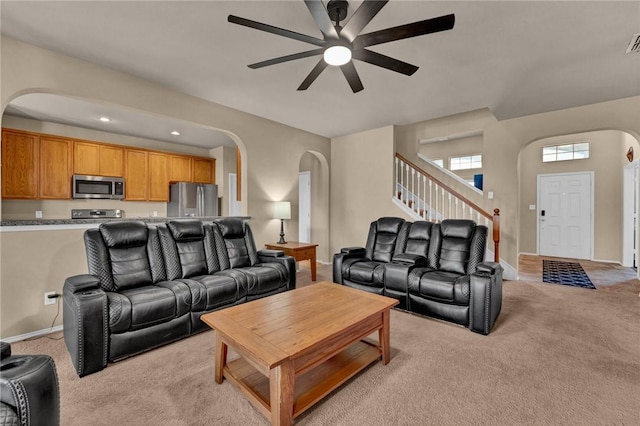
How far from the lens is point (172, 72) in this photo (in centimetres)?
324

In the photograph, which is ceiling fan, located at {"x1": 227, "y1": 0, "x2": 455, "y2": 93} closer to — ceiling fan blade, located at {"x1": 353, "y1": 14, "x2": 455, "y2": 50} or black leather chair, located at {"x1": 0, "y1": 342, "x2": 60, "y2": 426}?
ceiling fan blade, located at {"x1": 353, "y1": 14, "x2": 455, "y2": 50}

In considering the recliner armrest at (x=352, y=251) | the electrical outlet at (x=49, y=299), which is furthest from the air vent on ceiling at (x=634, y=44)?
the electrical outlet at (x=49, y=299)

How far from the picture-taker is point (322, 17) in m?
1.82

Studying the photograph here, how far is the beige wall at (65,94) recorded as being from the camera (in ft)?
8.46

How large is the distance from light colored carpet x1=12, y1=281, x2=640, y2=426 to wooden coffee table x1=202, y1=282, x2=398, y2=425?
0.10m

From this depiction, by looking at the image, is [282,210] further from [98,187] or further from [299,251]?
[98,187]

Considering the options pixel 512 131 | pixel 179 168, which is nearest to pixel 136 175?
pixel 179 168

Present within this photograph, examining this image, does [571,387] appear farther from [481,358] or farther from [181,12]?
[181,12]

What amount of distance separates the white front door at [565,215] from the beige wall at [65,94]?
21.4 ft

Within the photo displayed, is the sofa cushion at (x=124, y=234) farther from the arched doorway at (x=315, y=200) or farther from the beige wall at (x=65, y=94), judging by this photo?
the arched doorway at (x=315, y=200)

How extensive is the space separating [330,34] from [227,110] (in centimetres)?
272

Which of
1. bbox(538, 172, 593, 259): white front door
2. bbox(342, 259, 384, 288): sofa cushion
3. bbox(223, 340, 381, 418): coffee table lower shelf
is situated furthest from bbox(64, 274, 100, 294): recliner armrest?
bbox(538, 172, 593, 259): white front door

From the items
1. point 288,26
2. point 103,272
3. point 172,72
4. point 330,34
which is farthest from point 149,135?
point 330,34

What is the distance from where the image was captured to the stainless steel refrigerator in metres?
5.96
